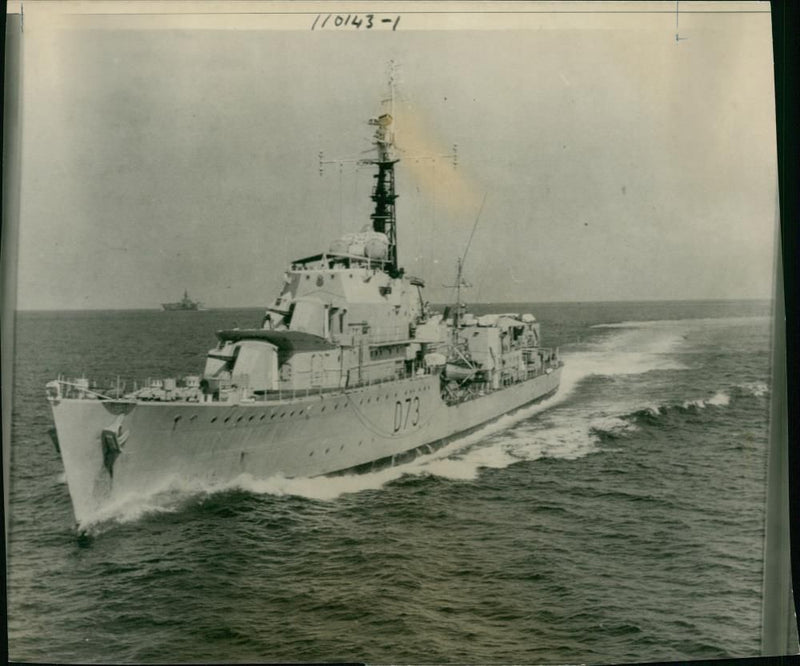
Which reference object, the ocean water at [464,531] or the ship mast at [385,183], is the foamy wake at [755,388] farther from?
the ship mast at [385,183]

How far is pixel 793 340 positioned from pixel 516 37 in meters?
1.57

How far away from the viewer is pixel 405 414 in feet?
9.43

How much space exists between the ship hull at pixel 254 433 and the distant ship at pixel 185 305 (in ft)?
1.15

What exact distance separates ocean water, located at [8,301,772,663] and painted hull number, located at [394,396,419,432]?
161mm

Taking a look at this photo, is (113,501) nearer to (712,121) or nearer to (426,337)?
(426,337)

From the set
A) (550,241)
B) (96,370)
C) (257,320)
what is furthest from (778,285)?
(96,370)

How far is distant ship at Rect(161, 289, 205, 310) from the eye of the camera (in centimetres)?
264

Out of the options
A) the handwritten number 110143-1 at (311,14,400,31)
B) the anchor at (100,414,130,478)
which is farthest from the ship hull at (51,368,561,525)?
the handwritten number 110143-1 at (311,14,400,31)

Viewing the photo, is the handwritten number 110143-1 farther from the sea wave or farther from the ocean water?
the sea wave

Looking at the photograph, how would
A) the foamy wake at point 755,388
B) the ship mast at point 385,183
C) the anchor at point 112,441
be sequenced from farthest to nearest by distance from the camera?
the foamy wake at point 755,388 → the ship mast at point 385,183 → the anchor at point 112,441

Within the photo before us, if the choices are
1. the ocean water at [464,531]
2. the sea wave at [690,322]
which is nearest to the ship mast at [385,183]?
the ocean water at [464,531]

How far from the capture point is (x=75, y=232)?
8.86ft

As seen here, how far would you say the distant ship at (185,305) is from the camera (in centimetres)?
264

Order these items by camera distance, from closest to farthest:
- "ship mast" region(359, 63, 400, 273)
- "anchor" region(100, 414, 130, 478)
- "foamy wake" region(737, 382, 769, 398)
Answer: "anchor" region(100, 414, 130, 478) < "ship mast" region(359, 63, 400, 273) < "foamy wake" region(737, 382, 769, 398)
